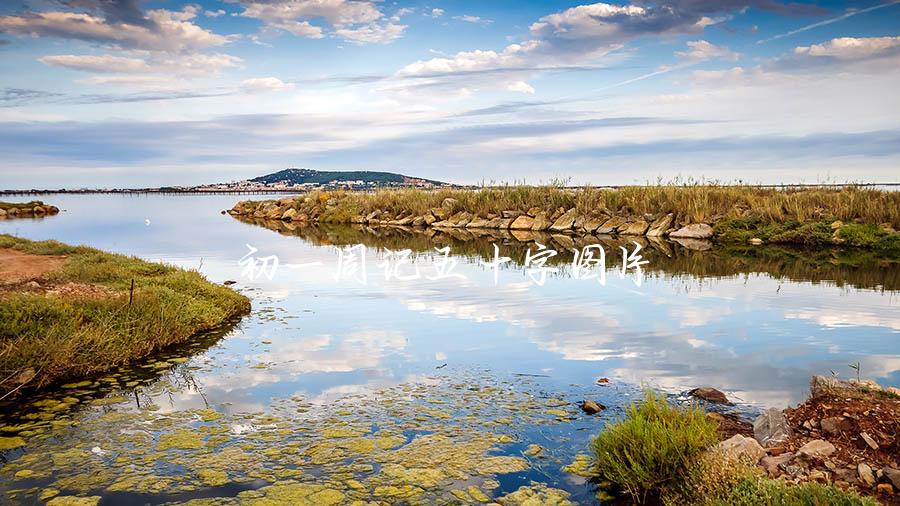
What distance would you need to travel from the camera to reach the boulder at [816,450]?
243 inches

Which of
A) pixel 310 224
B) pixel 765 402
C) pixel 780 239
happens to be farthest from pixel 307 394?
pixel 310 224

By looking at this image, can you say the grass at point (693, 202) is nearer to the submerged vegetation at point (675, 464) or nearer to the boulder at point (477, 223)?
the boulder at point (477, 223)

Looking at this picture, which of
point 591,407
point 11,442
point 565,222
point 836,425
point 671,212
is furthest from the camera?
point 565,222

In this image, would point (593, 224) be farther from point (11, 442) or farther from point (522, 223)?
point (11, 442)

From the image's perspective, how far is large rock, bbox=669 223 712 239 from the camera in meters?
31.4

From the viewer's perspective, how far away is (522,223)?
38.4 m

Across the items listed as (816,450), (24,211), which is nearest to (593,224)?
(816,450)

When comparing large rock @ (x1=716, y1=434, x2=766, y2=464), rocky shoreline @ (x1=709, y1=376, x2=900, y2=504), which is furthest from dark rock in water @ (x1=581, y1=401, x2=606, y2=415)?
large rock @ (x1=716, y1=434, x2=766, y2=464)

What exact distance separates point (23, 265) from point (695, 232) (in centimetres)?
2582

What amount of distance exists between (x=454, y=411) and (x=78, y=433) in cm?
428

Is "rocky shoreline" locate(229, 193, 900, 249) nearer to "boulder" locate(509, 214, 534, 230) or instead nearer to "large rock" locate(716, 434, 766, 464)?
"boulder" locate(509, 214, 534, 230)

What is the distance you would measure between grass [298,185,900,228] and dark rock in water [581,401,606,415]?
2425cm

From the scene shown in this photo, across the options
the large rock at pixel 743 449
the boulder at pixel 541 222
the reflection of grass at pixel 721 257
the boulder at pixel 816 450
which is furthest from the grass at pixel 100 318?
the boulder at pixel 541 222

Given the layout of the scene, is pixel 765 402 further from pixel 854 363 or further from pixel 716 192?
pixel 716 192
